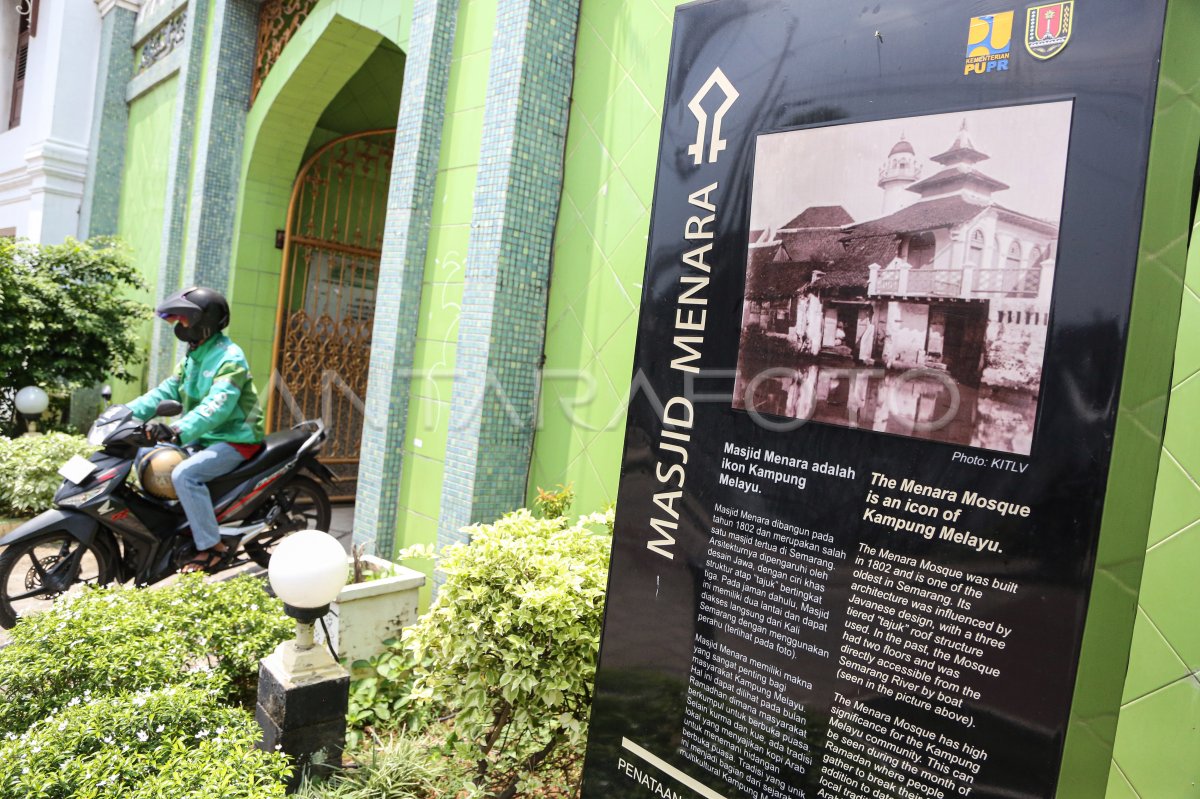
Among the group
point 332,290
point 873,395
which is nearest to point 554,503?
point 873,395

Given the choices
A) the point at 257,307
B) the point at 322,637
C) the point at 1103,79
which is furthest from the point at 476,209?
the point at 257,307

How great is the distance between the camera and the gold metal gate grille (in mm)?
7625

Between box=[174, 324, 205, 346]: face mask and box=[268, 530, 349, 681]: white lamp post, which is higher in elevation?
box=[174, 324, 205, 346]: face mask

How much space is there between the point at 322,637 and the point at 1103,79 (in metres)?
3.57

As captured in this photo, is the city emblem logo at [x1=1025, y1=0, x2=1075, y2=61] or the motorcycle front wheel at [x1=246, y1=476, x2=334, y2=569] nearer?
the city emblem logo at [x1=1025, y1=0, x2=1075, y2=61]

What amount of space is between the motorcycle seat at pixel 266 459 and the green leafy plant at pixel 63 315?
381 cm

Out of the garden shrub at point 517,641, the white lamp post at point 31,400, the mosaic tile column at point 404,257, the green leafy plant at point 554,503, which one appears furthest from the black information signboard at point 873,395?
the white lamp post at point 31,400

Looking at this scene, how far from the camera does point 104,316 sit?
765 centimetres

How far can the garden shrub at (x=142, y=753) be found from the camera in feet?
6.58

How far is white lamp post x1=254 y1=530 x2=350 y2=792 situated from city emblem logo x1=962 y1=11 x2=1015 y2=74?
215cm

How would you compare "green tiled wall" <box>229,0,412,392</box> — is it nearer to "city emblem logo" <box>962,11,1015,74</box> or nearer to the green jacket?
the green jacket

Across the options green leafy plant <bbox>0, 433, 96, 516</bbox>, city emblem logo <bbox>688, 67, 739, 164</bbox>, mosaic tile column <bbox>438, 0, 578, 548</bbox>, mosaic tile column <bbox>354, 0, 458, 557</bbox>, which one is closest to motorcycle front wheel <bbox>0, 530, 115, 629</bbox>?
mosaic tile column <bbox>354, 0, 458, 557</bbox>

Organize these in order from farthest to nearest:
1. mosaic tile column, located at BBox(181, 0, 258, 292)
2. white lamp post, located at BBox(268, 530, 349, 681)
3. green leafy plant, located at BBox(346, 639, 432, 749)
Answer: mosaic tile column, located at BBox(181, 0, 258, 292) → green leafy plant, located at BBox(346, 639, 432, 749) → white lamp post, located at BBox(268, 530, 349, 681)

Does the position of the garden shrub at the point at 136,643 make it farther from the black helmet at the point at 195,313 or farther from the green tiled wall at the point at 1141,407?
the green tiled wall at the point at 1141,407
